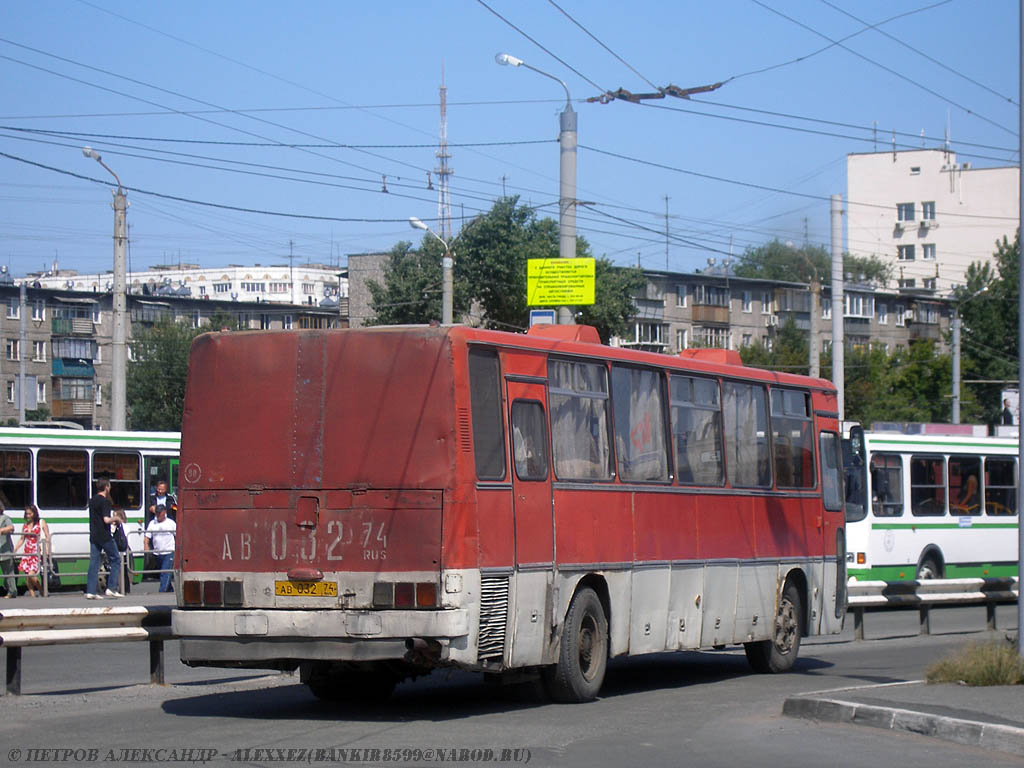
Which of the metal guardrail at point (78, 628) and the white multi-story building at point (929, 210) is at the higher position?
the white multi-story building at point (929, 210)

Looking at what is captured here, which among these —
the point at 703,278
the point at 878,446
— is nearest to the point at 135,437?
the point at 878,446

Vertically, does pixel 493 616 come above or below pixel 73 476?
below

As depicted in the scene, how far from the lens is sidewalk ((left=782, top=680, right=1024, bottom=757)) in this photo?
356 inches

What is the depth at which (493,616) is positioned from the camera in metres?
10.4

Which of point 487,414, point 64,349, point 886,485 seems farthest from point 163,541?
point 64,349

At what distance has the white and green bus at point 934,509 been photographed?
26938 millimetres

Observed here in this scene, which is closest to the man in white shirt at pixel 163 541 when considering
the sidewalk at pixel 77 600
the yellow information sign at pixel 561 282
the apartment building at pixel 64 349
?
the sidewalk at pixel 77 600

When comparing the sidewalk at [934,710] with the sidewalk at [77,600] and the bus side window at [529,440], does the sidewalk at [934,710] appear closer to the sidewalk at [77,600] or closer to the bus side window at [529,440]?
the bus side window at [529,440]

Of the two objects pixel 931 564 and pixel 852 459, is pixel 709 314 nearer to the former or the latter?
pixel 931 564

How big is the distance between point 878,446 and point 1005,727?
18.7m

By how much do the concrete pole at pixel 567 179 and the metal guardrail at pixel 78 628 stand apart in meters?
10.8

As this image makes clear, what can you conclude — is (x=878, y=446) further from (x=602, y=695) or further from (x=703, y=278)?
(x=703, y=278)

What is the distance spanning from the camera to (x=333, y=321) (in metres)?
110

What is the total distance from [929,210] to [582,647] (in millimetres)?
97480
